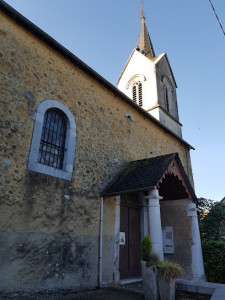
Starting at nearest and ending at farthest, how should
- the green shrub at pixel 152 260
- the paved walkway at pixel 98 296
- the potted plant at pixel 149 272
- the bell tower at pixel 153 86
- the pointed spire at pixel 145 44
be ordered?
the paved walkway at pixel 98 296 < the potted plant at pixel 149 272 < the green shrub at pixel 152 260 < the bell tower at pixel 153 86 < the pointed spire at pixel 145 44

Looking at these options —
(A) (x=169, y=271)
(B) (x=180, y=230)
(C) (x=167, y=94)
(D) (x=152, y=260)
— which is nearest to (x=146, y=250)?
(D) (x=152, y=260)

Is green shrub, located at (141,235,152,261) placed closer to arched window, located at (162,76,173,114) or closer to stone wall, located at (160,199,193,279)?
stone wall, located at (160,199,193,279)

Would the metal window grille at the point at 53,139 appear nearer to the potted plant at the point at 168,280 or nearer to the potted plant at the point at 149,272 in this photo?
the potted plant at the point at 149,272

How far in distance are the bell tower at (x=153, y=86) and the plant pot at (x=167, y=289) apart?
9.55 m

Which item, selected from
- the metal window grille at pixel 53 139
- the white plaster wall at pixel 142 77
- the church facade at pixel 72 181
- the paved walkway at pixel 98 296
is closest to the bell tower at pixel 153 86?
the white plaster wall at pixel 142 77

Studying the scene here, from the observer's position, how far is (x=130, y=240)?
7816 mm

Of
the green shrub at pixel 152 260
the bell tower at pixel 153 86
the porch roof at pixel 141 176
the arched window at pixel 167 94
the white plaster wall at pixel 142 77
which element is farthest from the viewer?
the arched window at pixel 167 94

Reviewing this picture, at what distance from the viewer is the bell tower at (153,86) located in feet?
45.2

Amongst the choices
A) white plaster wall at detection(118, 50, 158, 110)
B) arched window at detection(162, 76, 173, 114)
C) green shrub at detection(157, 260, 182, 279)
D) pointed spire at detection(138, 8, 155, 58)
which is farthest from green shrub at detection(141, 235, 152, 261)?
pointed spire at detection(138, 8, 155, 58)

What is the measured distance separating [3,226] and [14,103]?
280 centimetres

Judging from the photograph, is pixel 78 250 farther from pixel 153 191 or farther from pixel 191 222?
pixel 191 222

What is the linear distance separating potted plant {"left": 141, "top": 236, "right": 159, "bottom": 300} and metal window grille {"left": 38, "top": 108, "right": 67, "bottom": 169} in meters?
3.06

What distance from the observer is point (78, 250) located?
6.00 m

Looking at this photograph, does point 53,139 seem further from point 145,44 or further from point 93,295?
point 145,44
